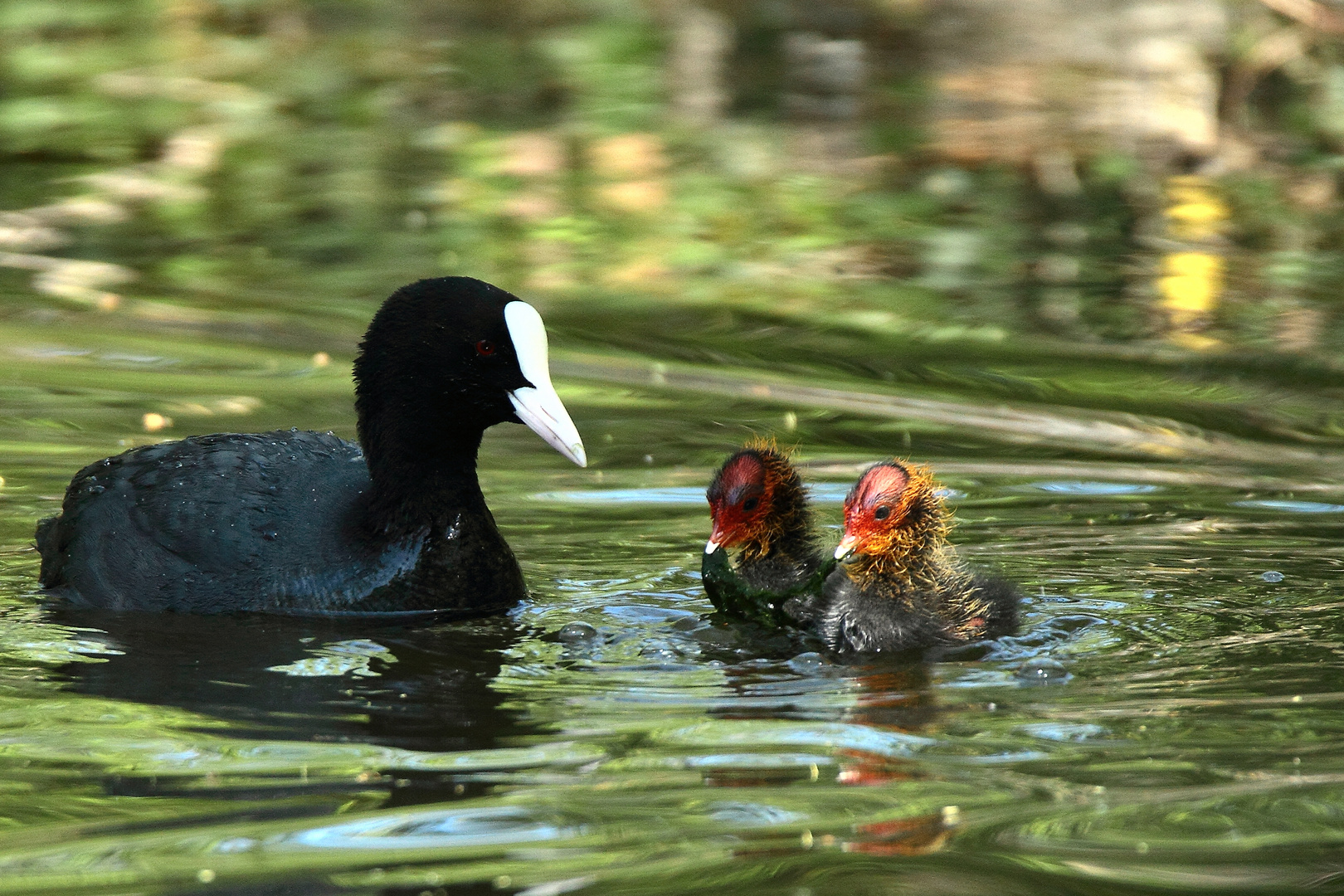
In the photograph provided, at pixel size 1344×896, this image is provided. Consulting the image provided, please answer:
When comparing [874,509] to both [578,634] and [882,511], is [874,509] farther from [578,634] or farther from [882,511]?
[578,634]

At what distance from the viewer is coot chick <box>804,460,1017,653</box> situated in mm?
4992

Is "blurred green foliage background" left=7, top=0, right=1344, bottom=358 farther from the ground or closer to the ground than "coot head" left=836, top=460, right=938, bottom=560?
farther from the ground

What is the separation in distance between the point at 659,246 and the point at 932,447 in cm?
388

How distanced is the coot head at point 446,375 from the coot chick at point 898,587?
2.86ft

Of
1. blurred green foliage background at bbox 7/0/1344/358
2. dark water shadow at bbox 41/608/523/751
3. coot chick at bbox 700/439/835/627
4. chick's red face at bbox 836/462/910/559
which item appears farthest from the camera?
blurred green foliage background at bbox 7/0/1344/358

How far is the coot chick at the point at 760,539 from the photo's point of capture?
17.1 ft

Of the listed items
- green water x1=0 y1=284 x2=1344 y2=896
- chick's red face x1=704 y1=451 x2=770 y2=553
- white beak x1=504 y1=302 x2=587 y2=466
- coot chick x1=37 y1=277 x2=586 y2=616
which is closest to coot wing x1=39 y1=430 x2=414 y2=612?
coot chick x1=37 y1=277 x2=586 y2=616

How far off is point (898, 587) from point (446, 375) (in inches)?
54.3

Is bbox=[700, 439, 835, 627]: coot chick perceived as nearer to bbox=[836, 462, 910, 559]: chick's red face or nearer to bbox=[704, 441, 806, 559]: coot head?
bbox=[704, 441, 806, 559]: coot head

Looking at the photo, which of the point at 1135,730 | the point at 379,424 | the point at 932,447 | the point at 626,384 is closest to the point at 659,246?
the point at 626,384

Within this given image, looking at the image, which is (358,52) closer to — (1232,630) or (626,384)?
(626,384)

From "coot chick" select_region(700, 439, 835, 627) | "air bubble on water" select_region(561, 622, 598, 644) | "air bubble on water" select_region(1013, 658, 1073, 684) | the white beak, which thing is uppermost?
the white beak

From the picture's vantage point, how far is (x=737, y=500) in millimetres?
5223

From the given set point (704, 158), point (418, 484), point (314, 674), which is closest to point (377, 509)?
point (418, 484)
